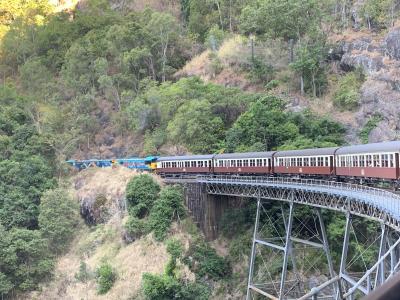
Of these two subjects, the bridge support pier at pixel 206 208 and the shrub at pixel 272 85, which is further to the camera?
the shrub at pixel 272 85

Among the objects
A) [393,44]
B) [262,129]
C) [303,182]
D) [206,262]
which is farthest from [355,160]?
[393,44]

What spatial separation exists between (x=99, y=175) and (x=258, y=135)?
14160mm

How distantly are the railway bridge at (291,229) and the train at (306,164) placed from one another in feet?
2.23

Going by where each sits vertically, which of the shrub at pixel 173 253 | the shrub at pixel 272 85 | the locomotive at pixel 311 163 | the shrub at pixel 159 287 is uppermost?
the shrub at pixel 272 85

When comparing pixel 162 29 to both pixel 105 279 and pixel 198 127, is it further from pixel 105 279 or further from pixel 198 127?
pixel 105 279

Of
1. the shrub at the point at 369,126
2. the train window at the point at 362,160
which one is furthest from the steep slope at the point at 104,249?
the shrub at the point at 369,126

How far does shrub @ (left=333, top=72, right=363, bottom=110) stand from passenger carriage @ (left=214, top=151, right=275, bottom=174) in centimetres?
1387

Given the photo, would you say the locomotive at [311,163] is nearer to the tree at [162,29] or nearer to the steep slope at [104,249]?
the steep slope at [104,249]

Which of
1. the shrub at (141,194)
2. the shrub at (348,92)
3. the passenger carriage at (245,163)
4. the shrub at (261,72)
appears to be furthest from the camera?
the shrub at (261,72)

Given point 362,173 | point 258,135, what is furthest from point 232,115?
point 362,173

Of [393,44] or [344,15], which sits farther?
[344,15]

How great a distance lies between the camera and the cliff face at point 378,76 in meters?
43.0

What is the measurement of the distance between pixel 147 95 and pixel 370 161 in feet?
107

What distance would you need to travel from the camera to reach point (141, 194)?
130ft
